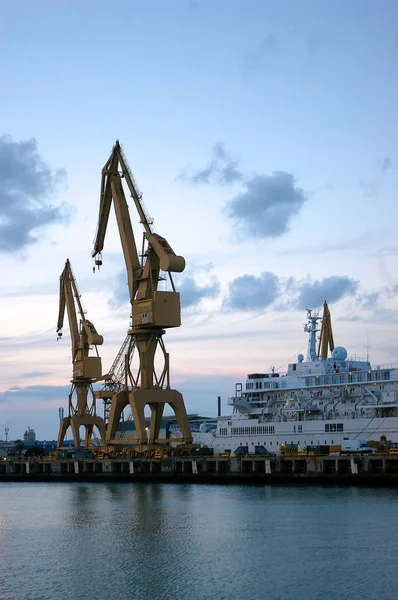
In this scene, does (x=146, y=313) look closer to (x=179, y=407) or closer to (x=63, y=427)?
(x=179, y=407)

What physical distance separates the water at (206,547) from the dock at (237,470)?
3.04 metres

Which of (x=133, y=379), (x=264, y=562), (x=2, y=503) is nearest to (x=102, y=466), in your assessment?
(x=133, y=379)

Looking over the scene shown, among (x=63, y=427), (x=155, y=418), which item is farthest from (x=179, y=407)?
(x=63, y=427)

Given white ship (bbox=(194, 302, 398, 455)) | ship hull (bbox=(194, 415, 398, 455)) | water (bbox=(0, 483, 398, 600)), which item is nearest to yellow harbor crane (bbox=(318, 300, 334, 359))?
white ship (bbox=(194, 302, 398, 455))

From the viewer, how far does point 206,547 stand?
32.0 m

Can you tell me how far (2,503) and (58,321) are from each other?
33.5m

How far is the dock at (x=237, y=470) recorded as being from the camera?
51625 mm

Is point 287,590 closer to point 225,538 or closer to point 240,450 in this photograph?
point 225,538

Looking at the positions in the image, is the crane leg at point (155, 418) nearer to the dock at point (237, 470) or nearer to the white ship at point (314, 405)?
the dock at point (237, 470)

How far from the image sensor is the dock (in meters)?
51.6

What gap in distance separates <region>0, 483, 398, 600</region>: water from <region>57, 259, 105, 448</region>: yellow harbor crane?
29167mm

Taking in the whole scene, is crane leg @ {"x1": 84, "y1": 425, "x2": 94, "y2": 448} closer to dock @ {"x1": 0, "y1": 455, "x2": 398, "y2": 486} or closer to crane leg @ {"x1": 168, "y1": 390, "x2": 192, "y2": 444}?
dock @ {"x1": 0, "y1": 455, "x2": 398, "y2": 486}

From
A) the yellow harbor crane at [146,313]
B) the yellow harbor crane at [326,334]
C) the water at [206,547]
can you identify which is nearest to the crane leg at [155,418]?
the yellow harbor crane at [146,313]

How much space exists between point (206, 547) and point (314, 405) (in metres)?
33.5
